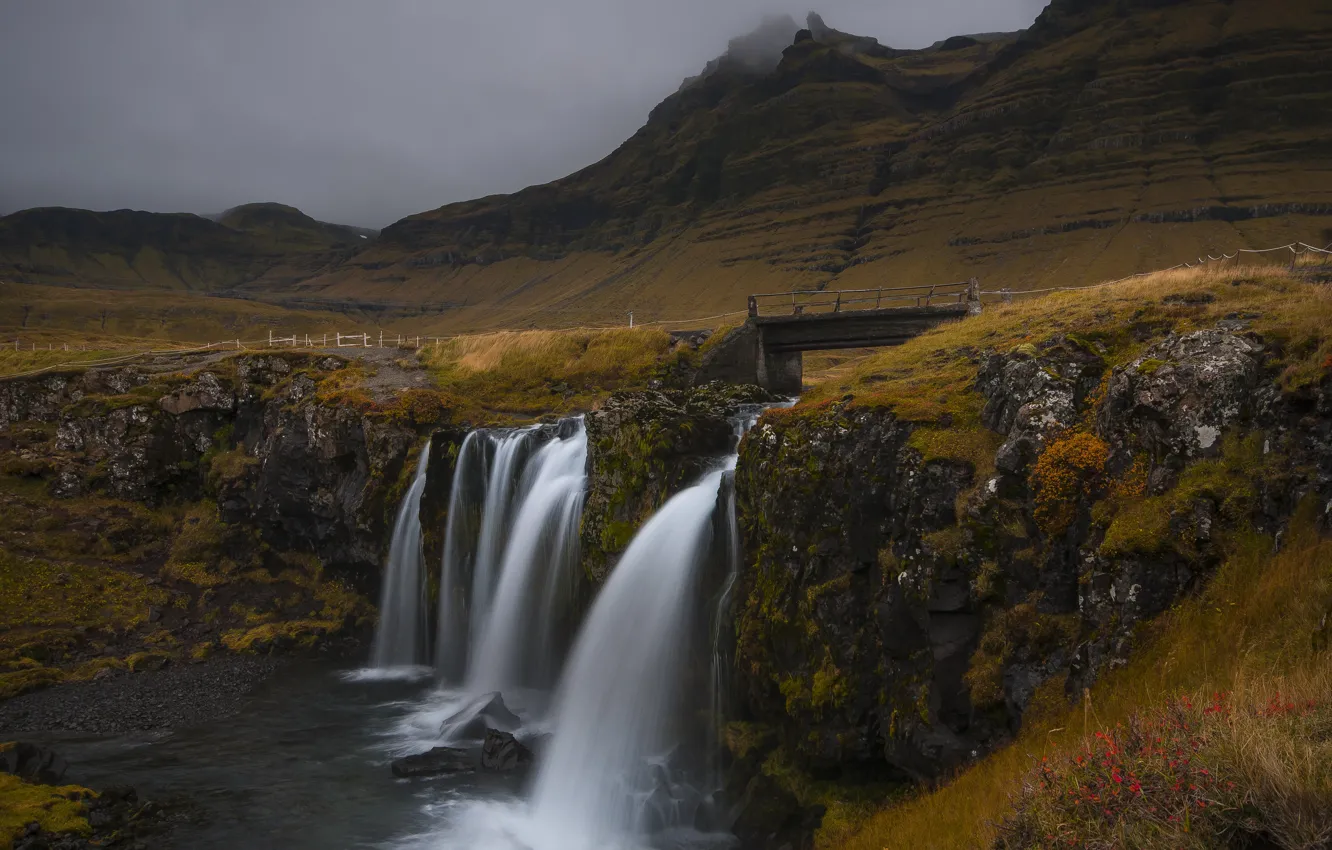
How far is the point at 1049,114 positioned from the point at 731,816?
704 ft

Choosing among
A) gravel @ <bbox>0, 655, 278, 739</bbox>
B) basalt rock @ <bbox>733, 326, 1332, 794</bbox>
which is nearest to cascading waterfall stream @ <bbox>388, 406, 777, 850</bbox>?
basalt rock @ <bbox>733, 326, 1332, 794</bbox>

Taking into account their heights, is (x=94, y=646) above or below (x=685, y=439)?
below

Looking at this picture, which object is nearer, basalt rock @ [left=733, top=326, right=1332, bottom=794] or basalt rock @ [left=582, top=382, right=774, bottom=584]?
basalt rock @ [left=733, top=326, right=1332, bottom=794]

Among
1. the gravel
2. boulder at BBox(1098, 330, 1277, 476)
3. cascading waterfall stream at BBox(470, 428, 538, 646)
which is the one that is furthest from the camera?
cascading waterfall stream at BBox(470, 428, 538, 646)

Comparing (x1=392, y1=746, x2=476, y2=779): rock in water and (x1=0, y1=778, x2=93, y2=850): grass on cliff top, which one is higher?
(x1=0, y1=778, x2=93, y2=850): grass on cliff top

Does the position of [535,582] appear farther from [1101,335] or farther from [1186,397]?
[1186,397]

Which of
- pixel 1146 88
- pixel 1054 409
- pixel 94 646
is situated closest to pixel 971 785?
pixel 1054 409

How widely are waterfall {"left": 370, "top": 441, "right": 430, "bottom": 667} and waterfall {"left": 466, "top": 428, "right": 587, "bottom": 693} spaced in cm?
540

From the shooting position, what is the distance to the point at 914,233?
589 ft

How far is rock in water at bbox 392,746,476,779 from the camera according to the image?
2225cm

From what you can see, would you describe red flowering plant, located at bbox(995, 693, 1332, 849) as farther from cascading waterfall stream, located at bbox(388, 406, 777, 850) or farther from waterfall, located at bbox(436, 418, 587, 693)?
waterfall, located at bbox(436, 418, 587, 693)

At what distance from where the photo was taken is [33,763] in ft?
70.1

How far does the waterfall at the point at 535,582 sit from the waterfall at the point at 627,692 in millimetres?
4358

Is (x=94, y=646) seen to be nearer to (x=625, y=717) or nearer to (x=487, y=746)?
(x=487, y=746)
